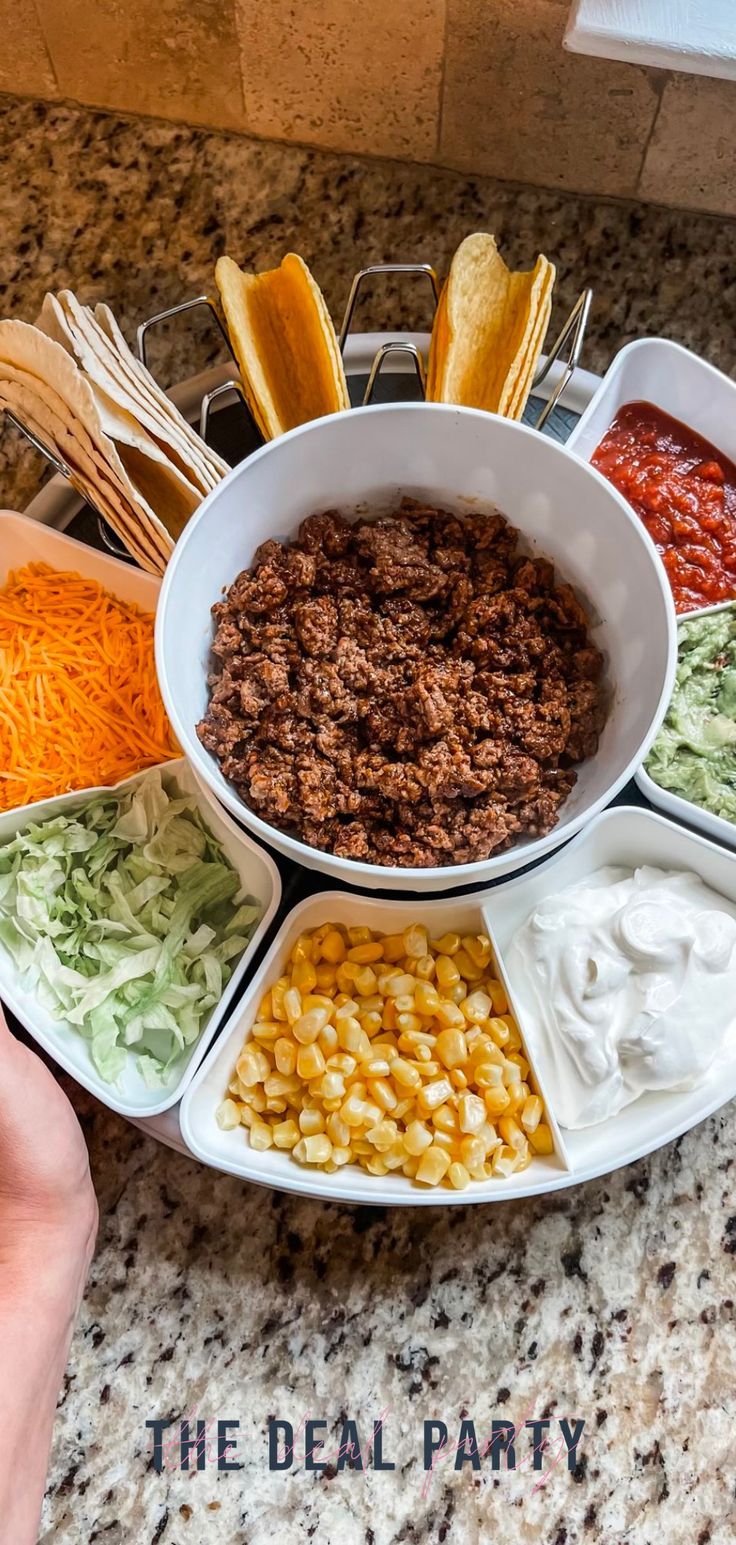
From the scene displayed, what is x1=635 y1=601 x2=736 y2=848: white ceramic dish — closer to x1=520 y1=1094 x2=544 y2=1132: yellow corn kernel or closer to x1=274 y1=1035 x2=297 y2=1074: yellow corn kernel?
x1=520 y1=1094 x2=544 y2=1132: yellow corn kernel

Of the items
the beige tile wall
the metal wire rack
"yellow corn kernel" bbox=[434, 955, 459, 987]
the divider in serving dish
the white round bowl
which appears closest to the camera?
the white round bowl

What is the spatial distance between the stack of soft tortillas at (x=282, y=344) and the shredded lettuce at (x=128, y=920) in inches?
28.3

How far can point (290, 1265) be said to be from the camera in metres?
2.35

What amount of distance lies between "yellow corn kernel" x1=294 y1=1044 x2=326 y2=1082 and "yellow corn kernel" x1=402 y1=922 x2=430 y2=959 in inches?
9.4

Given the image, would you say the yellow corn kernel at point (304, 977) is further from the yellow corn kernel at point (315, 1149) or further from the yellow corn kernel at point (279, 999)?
the yellow corn kernel at point (315, 1149)

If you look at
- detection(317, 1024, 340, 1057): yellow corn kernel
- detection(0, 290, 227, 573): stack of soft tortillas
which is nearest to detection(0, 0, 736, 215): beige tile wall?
detection(0, 290, 227, 573): stack of soft tortillas

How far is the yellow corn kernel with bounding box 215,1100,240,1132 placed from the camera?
2121 mm

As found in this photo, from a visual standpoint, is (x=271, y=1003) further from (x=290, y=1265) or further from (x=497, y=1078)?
(x=290, y=1265)


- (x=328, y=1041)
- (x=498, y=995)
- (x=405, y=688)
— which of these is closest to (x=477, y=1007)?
(x=498, y=995)

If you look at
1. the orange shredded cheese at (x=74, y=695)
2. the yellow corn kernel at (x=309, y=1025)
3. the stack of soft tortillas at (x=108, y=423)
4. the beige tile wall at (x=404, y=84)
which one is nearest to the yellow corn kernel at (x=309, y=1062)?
the yellow corn kernel at (x=309, y=1025)

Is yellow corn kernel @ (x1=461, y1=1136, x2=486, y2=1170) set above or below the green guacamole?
below

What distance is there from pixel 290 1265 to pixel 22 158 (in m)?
2.54

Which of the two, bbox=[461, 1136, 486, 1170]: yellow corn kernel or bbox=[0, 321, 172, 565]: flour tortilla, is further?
bbox=[461, 1136, 486, 1170]: yellow corn kernel

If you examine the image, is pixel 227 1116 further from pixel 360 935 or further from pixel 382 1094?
pixel 360 935
